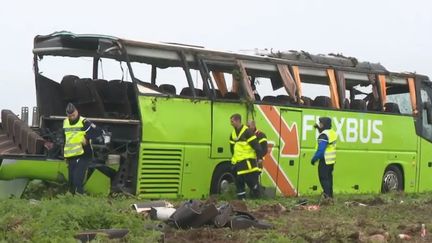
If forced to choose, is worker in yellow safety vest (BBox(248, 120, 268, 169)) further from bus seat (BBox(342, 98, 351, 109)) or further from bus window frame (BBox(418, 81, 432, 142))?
bus window frame (BBox(418, 81, 432, 142))

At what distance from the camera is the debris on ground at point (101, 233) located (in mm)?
7027

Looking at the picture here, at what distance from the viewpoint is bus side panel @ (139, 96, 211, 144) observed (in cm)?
1246

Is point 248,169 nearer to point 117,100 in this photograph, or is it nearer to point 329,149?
point 329,149

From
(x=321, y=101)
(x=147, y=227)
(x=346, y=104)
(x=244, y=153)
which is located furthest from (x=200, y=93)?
(x=147, y=227)

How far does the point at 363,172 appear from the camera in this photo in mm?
16609

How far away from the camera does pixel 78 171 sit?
12.0 m

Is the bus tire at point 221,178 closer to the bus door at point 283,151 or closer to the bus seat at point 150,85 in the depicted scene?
the bus door at point 283,151

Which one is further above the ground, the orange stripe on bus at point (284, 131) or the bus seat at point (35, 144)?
the orange stripe on bus at point (284, 131)

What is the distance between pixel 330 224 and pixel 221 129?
17.1 feet

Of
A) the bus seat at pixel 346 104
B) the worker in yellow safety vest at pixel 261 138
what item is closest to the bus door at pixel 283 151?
the worker in yellow safety vest at pixel 261 138

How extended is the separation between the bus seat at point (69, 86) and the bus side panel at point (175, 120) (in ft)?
6.15

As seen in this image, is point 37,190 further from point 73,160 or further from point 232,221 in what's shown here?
point 232,221

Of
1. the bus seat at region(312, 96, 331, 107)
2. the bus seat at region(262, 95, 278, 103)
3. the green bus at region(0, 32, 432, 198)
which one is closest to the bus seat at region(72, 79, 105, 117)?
the green bus at region(0, 32, 432, 198)

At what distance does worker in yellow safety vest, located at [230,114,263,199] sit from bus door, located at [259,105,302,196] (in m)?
1.29
